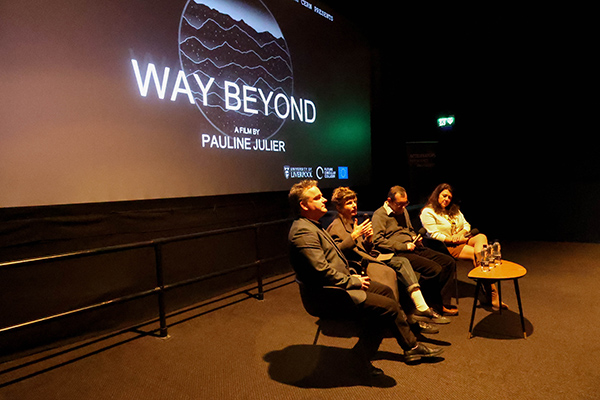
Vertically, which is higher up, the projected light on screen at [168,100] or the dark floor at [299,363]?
the projected light on screen at [168,100]

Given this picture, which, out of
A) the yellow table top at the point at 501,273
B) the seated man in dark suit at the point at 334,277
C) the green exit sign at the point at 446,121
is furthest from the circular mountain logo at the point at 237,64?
the green exit sign at the point at 446,121

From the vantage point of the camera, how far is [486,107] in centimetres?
764

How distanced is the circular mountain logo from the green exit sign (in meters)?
4.27

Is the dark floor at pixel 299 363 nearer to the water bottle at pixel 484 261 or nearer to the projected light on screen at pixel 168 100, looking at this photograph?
the water bottle at pixel 484 261

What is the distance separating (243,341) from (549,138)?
6.87 meters

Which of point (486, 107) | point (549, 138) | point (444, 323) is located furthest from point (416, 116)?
point (444, 323)

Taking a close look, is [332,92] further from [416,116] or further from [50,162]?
[50,162]

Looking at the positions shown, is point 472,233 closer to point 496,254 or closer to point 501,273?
point 496,254

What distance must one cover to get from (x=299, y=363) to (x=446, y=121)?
6550 millimetres

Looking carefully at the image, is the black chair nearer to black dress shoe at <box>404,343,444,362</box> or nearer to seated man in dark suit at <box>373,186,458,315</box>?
black dress shoe at <box>404,343,444,362</box>

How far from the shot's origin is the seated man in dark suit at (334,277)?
2.24 metres

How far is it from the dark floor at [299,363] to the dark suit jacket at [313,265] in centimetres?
59

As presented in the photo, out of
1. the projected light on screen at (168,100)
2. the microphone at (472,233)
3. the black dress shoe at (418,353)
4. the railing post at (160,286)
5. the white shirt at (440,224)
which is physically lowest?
the black dress shoe at (418,353)

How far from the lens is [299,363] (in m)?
2.59
